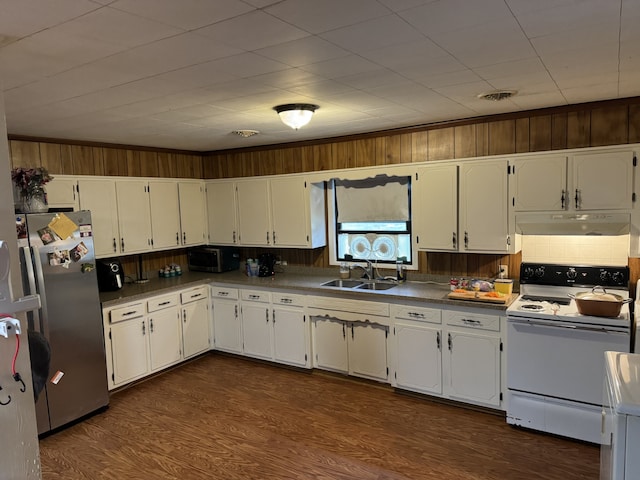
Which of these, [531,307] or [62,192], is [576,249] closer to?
[531,307]

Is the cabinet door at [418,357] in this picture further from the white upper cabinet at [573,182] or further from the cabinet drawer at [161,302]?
the cabinet drawer at [161,302]

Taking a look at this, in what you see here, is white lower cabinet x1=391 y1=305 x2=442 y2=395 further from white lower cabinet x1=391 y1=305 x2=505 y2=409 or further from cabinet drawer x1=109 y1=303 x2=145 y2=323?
cabinet drawer x1=109 y1=303 x2=145 y2=323

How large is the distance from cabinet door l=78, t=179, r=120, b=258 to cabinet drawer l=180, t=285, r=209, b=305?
79 cm

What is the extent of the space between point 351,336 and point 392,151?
1.78 metres

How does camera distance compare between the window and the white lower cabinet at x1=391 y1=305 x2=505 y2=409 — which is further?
the window

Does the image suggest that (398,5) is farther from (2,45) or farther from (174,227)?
(174,227)

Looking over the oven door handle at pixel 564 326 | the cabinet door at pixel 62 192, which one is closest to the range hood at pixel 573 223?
the oven door handle at pixel 564 326

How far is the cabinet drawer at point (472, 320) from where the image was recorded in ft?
11.3

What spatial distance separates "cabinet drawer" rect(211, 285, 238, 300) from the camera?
4836 millimetres

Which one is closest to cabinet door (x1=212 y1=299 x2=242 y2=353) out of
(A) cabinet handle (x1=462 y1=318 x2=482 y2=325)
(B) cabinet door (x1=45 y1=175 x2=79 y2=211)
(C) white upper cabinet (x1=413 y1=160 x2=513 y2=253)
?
(B) cabinet door (x1=45 y1=175 x2=79 y2=211)

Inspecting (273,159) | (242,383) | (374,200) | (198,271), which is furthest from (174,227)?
(374,200)

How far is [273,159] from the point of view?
16.6 feet

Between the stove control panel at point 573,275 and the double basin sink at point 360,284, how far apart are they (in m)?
1.20

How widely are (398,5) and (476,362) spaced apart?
2.82 metres
